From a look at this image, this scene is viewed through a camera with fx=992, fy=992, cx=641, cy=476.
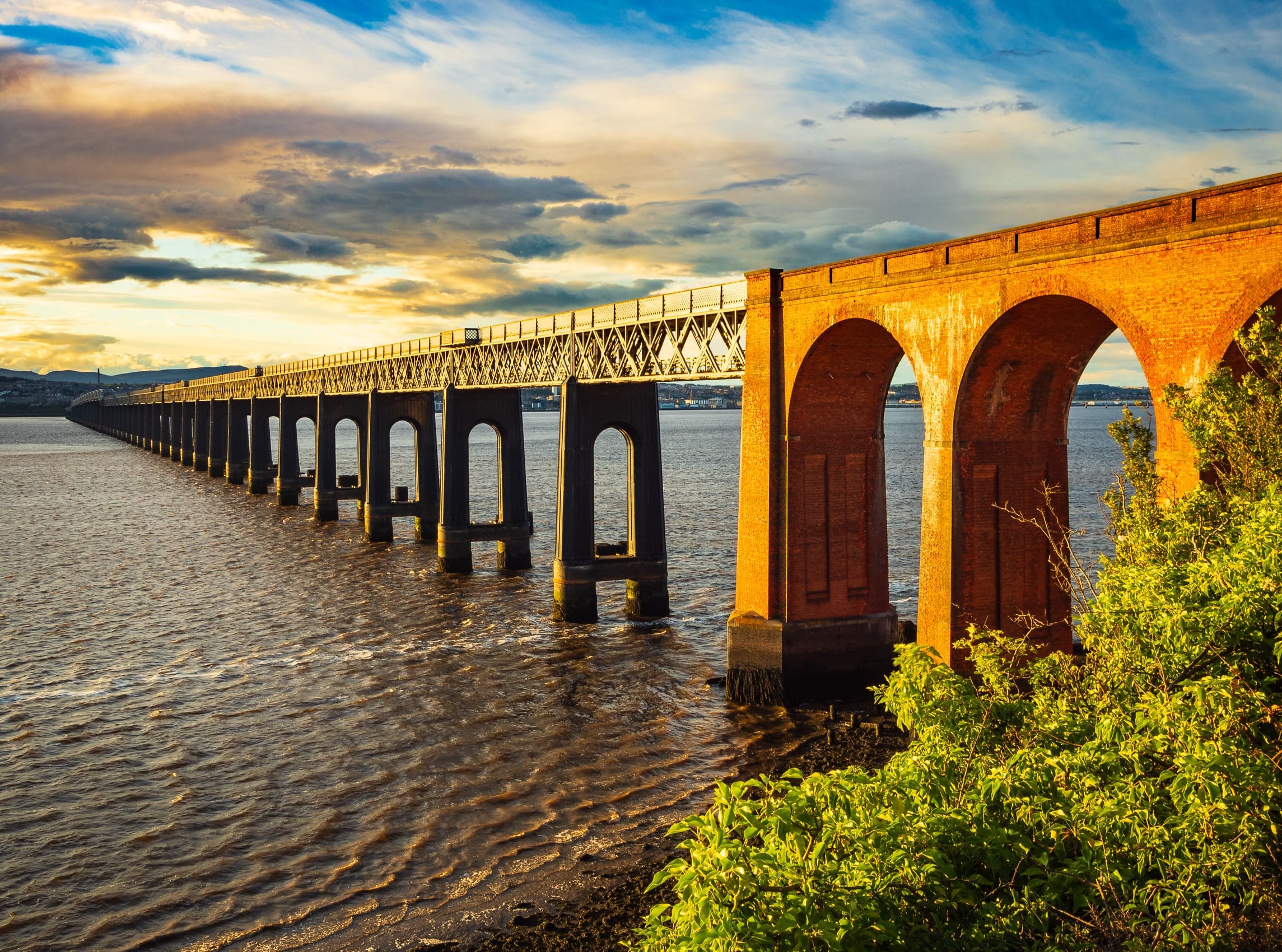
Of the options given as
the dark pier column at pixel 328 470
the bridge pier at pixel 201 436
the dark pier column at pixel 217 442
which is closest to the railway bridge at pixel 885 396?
the dark pier column at pixel 328 470

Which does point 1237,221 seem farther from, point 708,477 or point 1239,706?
point 708,477

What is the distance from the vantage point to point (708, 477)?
362 ft

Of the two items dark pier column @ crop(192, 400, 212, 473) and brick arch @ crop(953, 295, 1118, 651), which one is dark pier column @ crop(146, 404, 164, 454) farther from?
brick arch @ crop(953, 295, 1118, 651)

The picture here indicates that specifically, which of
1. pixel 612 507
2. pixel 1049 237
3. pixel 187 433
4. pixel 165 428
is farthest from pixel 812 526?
pixel 165 428

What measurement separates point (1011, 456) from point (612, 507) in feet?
190

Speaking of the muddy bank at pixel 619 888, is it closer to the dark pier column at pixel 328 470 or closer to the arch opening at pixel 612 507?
the arch opening at pixel 612 507

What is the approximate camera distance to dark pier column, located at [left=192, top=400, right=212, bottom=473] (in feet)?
379

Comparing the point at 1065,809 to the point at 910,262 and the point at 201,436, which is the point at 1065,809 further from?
the point at 201,436

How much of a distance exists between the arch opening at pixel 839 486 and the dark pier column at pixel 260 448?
70.6 metres

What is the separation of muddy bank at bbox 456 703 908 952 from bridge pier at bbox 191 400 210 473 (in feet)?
350

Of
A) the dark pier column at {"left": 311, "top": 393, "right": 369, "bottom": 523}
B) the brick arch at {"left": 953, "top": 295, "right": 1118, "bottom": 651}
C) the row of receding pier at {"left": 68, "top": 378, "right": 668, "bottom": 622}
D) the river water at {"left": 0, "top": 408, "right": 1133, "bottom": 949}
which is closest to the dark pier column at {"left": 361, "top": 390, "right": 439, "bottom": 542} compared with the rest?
the row of receding pier at {"left": 68, "top": 378, "right": 668, "bottom": 622}

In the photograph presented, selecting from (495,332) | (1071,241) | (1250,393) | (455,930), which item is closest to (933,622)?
(1071,241)

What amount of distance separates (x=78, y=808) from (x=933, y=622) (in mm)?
18229

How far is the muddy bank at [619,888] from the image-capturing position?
14430 mm
